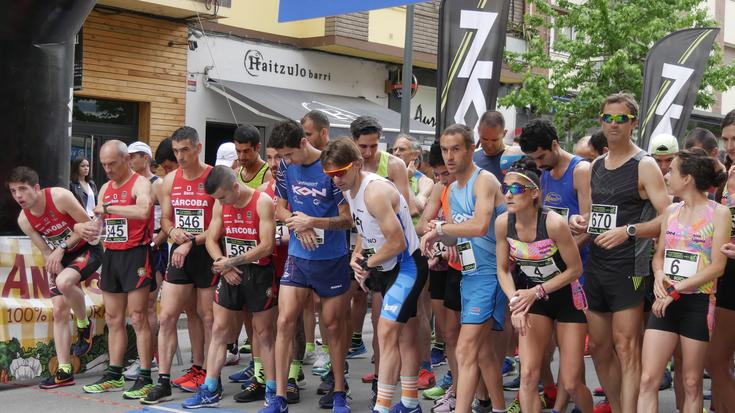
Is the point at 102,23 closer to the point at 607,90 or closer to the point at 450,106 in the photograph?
the point at 450,106

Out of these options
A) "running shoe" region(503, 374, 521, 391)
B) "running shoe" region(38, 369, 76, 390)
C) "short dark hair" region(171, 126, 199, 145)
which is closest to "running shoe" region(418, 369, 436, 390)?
"running shoe" region(503, 374, 521, 391)

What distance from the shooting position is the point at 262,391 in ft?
25.9

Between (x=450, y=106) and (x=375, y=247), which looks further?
(x=450, y=106)

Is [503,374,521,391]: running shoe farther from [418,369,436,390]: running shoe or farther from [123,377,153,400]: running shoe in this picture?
[123,377,153,400]: running shoe

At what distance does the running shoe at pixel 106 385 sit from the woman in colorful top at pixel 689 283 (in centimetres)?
440

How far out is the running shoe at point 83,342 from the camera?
875cm

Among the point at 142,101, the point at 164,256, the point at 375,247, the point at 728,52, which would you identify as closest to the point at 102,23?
the point at 142,101

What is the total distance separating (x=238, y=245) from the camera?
7.59 meters

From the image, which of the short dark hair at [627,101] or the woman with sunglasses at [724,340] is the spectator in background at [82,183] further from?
the woman with sunglasses at [724,340]

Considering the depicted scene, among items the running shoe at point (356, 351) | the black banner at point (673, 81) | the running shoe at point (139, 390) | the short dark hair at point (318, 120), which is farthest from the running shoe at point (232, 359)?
the black banner at point (673, 81)

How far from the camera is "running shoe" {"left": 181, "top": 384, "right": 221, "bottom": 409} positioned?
7.52 metres

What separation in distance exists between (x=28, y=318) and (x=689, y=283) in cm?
555

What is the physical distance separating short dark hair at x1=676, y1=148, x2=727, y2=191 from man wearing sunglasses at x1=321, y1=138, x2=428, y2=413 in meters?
1.88

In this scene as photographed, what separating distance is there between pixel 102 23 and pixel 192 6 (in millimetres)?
1561
